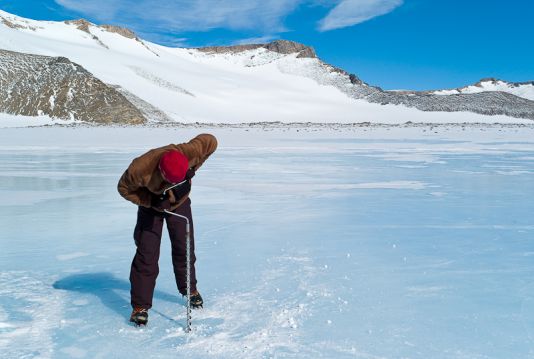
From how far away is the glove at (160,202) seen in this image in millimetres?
3359

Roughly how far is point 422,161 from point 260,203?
27.3ft

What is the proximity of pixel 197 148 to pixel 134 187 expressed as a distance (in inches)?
18.0

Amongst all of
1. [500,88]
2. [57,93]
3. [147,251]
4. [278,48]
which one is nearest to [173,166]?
[147,251]

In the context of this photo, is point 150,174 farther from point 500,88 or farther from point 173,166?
point 500,88

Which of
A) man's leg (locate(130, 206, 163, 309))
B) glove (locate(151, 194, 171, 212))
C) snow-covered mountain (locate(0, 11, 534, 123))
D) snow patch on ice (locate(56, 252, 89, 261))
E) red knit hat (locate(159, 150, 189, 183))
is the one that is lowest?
snow patch on ice (locate(56, 252, 89, 261))

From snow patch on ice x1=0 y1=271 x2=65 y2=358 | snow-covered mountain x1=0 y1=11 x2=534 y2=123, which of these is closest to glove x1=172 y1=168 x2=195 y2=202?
snow patch on ice x1=0 y1=271 x2=65 y2=358

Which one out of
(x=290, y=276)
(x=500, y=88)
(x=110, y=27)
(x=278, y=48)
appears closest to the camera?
(x=290, y=276)

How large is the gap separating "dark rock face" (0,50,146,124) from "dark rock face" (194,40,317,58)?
8136cm

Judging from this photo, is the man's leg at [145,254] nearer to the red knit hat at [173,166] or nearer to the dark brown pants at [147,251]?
the dark brown pants at [147,251]

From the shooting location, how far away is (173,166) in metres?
3.03

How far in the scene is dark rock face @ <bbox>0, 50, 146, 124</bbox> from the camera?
61.5 meters

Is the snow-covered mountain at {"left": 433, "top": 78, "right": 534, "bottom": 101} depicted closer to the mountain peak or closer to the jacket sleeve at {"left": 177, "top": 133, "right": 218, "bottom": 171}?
the mountain peak

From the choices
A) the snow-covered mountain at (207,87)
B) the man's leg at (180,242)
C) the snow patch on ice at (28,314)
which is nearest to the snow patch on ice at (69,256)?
the snow patch on ice at (28,314)

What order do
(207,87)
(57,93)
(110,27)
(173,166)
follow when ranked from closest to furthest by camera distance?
1. (173,166)
2. (57,93)
3. (207,87)
4. (110,27)
